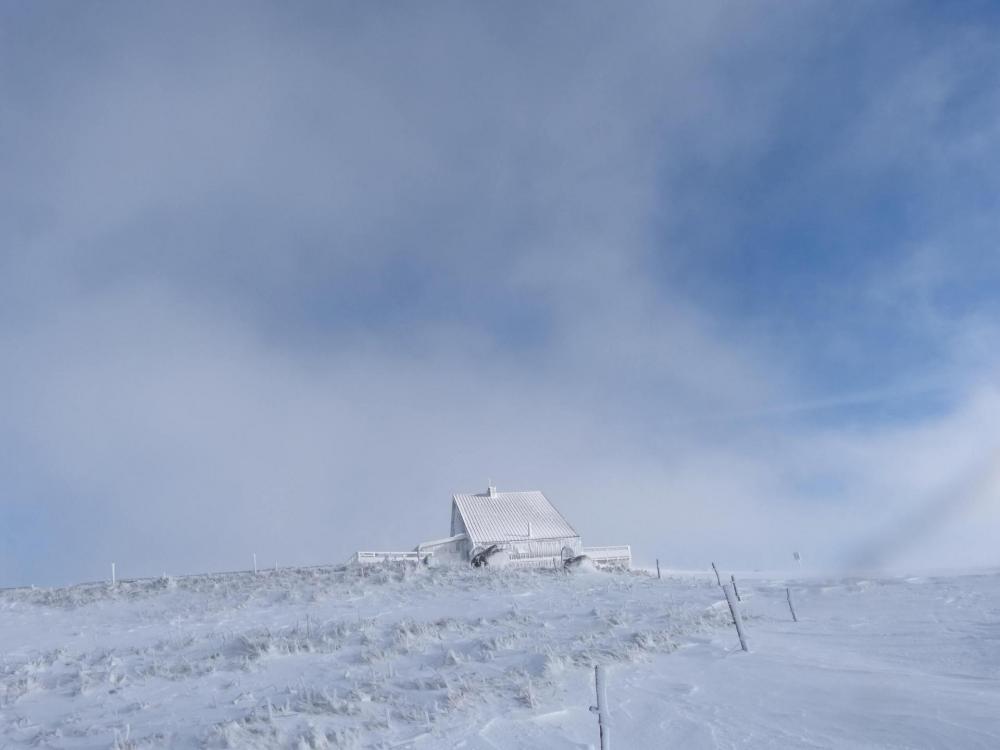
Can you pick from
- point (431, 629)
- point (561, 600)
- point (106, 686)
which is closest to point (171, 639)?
point (106, 686)

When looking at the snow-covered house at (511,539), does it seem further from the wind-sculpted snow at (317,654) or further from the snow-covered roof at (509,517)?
the wind-sculpted snow at (317,654)

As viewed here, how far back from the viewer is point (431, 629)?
1522cm

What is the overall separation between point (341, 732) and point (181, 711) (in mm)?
3671

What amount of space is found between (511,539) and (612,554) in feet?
18.0

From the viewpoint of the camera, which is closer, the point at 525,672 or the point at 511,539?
the point at 525,672

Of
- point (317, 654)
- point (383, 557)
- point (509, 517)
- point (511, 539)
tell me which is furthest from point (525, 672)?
point (509, 517)

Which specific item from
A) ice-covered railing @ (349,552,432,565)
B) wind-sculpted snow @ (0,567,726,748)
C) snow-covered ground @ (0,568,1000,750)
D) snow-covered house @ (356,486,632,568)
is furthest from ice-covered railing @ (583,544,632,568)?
snow-covered ground @ (0,568,1000,750)

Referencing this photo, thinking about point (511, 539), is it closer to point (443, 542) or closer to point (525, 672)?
point (443, 542)

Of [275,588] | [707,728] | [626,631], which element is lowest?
[707,728]

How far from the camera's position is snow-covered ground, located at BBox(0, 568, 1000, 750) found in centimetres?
839

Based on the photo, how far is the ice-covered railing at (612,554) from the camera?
38.2 m

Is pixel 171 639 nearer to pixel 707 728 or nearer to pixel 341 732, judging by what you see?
pixel 341 732

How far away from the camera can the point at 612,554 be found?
127 ft

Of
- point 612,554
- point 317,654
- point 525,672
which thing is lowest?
point 525,672
